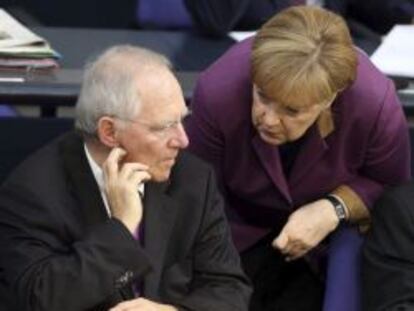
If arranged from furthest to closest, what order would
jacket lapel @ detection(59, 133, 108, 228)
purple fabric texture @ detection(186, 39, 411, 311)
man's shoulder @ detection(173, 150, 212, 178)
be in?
purple fabric texture @ detection(186, 39, 411, 311)
man's shoulder @ detection(173, 150, 212, 178)
jacket lapel @ detection(59, 133, 108, 228)

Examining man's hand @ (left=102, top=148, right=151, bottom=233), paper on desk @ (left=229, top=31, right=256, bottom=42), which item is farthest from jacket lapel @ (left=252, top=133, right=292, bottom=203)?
paper on desk @ (left=229, top=31, right=256, bottom=42)

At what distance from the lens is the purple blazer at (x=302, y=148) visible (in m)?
2.39

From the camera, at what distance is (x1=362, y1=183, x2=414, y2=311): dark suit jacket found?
2.15 m

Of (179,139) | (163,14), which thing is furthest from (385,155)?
(163,14)

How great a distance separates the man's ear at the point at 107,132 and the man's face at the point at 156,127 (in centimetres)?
1

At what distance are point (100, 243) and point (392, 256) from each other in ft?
2.23

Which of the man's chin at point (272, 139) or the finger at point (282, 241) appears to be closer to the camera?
the man's chin at point (272, 139)

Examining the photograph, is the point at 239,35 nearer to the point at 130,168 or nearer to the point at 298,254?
the point at 298,254

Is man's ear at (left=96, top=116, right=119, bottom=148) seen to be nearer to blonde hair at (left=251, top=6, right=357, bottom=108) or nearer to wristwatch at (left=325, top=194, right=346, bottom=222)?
blonde hair at (left=251, top=6, right=357, bottom=108)

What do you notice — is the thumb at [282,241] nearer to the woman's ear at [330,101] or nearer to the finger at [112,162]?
the woman's ear at [330,101]

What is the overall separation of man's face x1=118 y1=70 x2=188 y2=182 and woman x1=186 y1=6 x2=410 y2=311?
277mm

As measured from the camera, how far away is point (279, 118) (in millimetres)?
2242

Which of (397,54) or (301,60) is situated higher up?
(301,60)

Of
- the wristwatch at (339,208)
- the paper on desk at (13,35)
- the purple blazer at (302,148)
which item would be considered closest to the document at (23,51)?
the paper on desk at (13,35)
